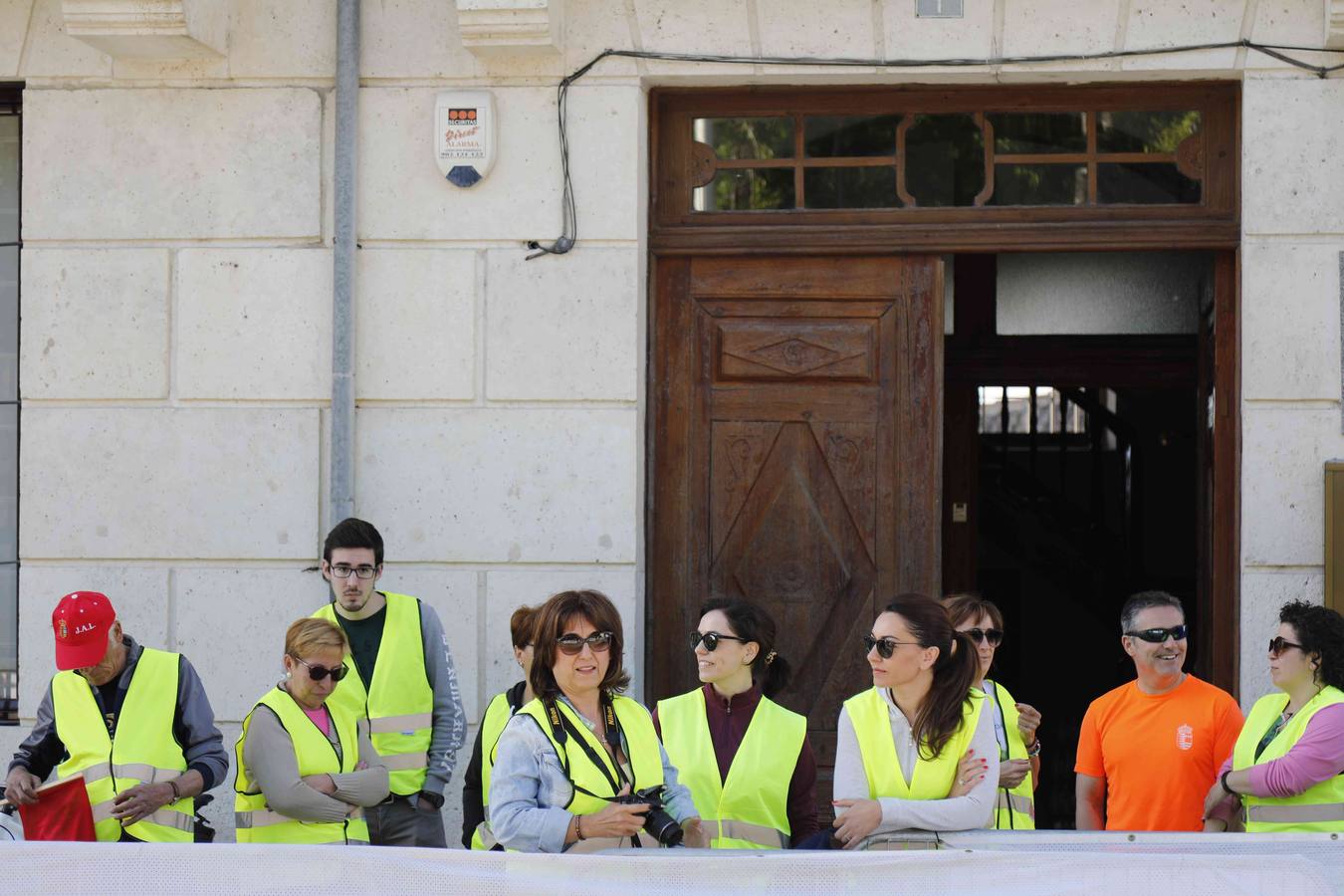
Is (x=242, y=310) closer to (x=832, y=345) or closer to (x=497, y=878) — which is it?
(x=832, y=345)

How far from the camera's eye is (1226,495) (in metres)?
6.72

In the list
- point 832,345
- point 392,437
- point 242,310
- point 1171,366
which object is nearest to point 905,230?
point 832,345

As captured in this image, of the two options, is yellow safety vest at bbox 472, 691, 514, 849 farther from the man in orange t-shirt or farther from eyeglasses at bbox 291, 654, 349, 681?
the man in orange t-shirt

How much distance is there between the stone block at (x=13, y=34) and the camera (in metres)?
6.93

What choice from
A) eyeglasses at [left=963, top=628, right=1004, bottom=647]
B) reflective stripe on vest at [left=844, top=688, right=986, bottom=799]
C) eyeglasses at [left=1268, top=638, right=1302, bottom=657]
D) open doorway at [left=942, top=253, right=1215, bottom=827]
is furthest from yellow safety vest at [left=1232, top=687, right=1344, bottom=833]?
open doorway at [left=942, top=253, right=1215, bottom=827]

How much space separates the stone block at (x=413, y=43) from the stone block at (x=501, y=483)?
49.7 inches

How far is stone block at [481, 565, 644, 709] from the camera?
21.9 feet

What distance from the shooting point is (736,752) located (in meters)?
4.75

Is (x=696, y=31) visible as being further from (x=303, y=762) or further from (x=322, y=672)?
(x=303, y=762)

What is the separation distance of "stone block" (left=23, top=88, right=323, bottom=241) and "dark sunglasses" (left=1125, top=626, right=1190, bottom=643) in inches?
145

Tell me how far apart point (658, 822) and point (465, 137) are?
11.6ft

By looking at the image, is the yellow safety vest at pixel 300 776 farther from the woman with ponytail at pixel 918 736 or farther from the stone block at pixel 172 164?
the stone block at pixel 172 164

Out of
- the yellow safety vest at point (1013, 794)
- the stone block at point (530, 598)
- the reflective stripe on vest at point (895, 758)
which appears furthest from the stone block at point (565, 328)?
the reflective stripe on vest at point (895, 758)

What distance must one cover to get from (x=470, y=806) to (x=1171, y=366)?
20.2ft
